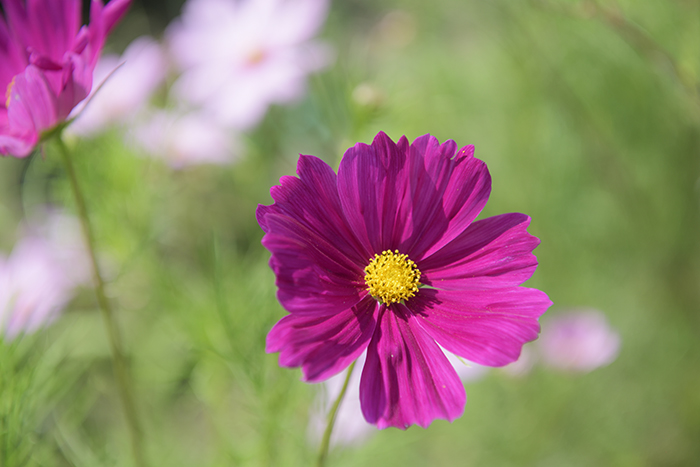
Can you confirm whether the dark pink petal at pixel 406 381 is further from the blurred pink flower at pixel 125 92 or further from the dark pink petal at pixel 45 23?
the blurred pink flower at pixel 125 92

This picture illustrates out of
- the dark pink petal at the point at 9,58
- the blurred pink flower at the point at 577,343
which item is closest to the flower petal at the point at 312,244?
the dark pink petal at the point at 9,58

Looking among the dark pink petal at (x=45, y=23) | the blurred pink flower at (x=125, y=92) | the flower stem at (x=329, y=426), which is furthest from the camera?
the blurred pink flower at (x=125, y=92)

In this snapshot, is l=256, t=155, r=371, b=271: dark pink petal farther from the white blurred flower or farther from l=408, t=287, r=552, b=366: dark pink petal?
the white blurred flower

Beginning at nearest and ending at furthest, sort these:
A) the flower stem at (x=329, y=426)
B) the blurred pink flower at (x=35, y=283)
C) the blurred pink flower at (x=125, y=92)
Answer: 1. the flower stem at (x=329, y=426)
2. the blurred pink flower at (x=35, y=283)
3. the blurred pink flower at (x=125, y=92)

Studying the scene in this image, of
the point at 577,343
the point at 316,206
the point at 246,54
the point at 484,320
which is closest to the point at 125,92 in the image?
the point at 246,54

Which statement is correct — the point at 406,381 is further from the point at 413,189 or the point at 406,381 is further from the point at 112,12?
the point at 112,12

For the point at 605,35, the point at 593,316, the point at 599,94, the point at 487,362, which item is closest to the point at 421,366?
the point at 487,362
